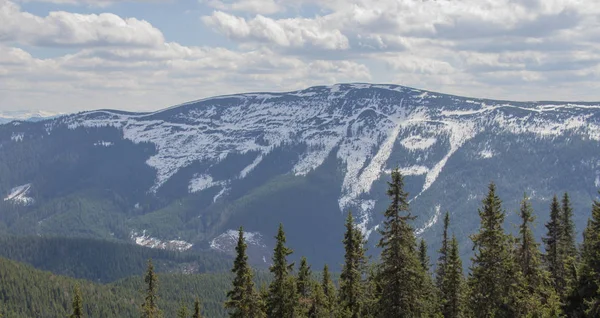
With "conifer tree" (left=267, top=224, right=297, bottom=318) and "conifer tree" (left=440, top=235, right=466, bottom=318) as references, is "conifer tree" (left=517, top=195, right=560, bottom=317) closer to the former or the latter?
"conifer tree" (left=440, top=235, right=466, bottom=318)

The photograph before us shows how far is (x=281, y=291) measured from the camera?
55.9 meters

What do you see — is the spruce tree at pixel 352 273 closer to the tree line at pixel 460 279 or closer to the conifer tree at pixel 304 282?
the tree line at pixel 460 279

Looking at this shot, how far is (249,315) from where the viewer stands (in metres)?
54.9

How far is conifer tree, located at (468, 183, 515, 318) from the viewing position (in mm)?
44219

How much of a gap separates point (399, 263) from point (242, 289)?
47.2ft

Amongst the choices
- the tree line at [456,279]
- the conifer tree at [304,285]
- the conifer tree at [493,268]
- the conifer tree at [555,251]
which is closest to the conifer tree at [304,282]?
the conifer tree at [304,285]

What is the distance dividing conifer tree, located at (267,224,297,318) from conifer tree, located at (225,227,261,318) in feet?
6.19

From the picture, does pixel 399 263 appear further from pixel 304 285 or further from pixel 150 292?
pixel 150 292

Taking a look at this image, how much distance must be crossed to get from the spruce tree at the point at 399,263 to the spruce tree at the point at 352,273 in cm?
801

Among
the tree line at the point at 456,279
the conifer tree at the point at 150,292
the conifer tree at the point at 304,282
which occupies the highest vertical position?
the tree line at the point at 456,279

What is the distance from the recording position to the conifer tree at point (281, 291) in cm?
5550

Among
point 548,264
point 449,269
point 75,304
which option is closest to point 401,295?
point 449,269

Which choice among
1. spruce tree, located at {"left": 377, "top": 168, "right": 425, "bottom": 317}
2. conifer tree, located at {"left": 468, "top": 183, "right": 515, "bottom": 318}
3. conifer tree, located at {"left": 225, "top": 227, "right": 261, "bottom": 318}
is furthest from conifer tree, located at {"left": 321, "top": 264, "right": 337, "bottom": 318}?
conifer tree, located at {"left": 468, "top": 183, "right": 515, "bottom": 318}

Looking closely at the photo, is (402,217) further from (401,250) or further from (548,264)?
(548,264)
